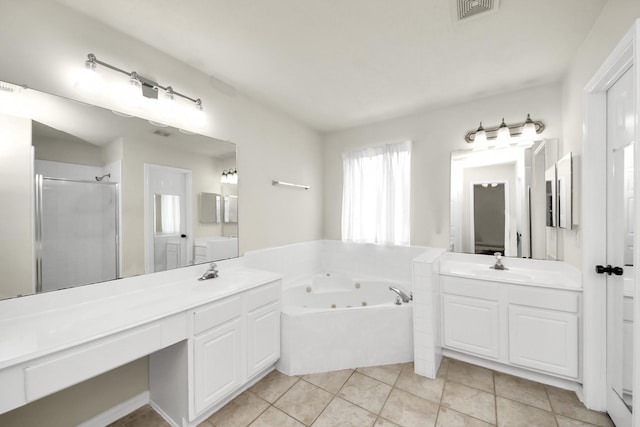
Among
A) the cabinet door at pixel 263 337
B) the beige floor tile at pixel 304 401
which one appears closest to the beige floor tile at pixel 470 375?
the beige floor tile at pixel 304 401

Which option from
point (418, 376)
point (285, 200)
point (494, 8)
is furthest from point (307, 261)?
point (494, 8)

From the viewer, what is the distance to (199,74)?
2162mm

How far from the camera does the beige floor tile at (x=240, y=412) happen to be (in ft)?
5.35

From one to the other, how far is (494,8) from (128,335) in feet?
8.80

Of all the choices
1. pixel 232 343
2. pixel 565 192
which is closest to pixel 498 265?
pixel 565 192

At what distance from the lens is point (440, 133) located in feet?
9.56

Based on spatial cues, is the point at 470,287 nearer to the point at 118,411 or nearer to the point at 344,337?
the point at 344,337

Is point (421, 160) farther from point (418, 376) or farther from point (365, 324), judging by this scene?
point (418, 376)

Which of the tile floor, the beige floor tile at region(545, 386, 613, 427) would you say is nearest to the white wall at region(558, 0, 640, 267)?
the beige floor tile at region(545, 386, 613, 427)

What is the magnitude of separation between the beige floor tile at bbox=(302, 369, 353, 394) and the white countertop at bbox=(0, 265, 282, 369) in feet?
2.87

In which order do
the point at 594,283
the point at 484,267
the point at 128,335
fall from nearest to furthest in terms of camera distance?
the point at 128,335 < the point at 594,283 < the point at 484,267

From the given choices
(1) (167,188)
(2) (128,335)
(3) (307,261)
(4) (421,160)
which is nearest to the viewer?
(2) (128,335)

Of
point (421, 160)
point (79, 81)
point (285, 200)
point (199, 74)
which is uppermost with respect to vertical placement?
point (199, 74)

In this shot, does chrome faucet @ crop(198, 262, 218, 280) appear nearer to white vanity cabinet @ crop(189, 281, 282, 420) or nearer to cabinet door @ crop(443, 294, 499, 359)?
white vanity cabinet @ crop(189, 281, 282, 420)
